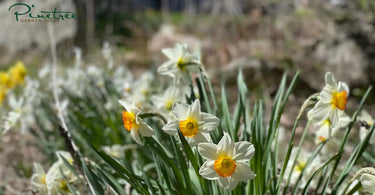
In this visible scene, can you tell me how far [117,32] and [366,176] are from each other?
31.5 feet

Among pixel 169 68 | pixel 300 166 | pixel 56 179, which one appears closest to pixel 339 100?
pixel 300 166

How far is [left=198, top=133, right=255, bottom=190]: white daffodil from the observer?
0.97 metres

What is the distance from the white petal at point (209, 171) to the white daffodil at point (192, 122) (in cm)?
8

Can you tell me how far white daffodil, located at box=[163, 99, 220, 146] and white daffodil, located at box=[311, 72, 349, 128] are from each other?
0.36 meters

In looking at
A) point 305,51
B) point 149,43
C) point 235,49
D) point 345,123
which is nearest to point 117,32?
point 149,43

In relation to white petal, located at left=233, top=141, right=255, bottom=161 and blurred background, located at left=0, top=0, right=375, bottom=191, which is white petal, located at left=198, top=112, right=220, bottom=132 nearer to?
white petal, located at left=233, top=141, right=255, bottom=161

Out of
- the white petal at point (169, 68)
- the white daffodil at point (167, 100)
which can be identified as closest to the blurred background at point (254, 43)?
the white daffodil at point (167, 100)

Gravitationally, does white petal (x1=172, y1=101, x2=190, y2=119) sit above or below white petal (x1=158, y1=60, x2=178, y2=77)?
below

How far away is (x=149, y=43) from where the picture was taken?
7957mm

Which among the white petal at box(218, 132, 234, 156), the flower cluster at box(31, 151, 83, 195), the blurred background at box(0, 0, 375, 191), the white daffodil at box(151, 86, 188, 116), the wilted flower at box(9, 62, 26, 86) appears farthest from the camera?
the blurred background at box(0, 0, 375, 191)

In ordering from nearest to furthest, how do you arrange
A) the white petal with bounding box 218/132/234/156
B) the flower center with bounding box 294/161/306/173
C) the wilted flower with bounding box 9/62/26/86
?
the white petal with bounding box 218/132/234/156
the flower center with bounding box 294/161/306/173
the wilted flower with bounding box 9/62/26/86

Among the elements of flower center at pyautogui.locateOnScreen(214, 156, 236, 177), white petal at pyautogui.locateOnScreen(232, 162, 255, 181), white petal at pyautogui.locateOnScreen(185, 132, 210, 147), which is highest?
white petal at pyautogui.locateOnScreen(185, 132, 210, 147)

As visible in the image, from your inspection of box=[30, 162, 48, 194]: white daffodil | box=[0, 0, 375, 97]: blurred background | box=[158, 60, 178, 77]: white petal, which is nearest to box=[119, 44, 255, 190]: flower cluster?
box=[158, 60, 178, 77]: white petal

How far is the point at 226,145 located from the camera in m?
0.98
